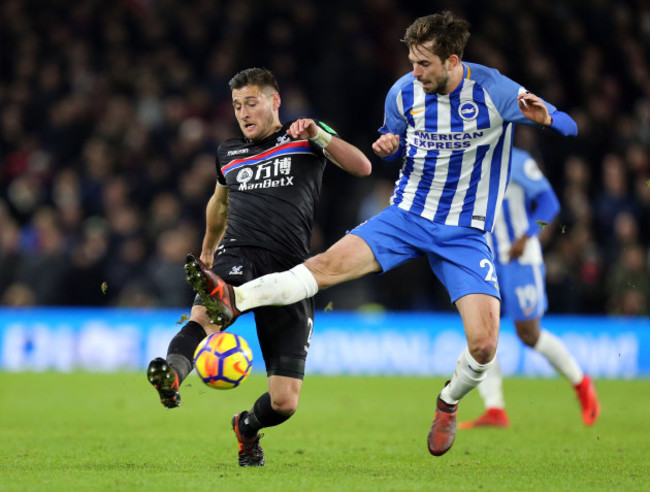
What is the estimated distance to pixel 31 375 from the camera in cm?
1251

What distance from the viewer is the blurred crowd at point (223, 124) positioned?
43.6 feet

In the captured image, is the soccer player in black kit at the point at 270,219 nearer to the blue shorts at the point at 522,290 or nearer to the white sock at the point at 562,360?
the blue shorts at the point at 522,290

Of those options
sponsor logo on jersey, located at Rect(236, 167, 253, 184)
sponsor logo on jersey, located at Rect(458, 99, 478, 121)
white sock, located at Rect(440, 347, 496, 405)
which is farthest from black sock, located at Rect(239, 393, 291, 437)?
sponsor logo on jersey, located at Rect(458, 99, 478, 121)

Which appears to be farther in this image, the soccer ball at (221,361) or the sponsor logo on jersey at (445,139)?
the sponsor logo on jersey at (445,139)

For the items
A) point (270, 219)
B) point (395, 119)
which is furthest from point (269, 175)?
point (395, 119)

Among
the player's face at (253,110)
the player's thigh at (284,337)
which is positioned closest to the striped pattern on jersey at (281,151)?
the player's face at (253,110)

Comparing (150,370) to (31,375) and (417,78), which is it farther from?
(31,375)

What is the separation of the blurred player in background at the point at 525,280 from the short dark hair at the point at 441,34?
293 centimetres

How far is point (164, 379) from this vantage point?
4.96 metres

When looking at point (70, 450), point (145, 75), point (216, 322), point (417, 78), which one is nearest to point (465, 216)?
point (417, 78)

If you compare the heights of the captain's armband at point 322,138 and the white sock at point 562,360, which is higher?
the captain's armband at point 322,138

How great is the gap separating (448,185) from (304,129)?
3.47 ft

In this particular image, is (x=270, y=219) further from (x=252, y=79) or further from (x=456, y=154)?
(x=456, y=154)

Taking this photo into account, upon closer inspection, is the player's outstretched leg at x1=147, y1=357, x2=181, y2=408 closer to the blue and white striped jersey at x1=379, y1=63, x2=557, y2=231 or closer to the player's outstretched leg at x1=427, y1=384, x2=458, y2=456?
the player's outstretched leg at x1=427, y1=384, x2=458, y2=456
